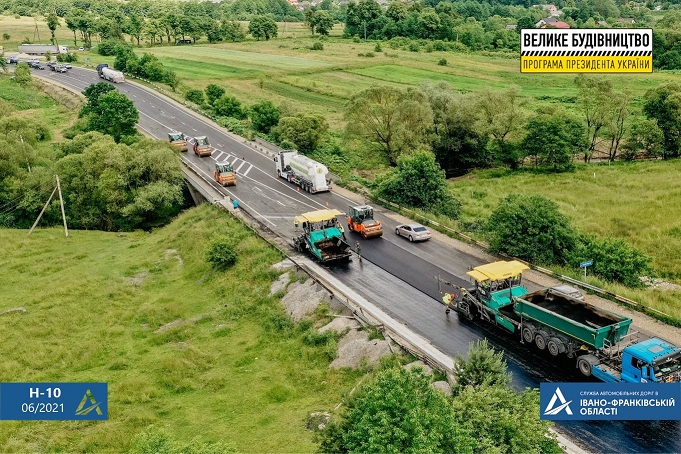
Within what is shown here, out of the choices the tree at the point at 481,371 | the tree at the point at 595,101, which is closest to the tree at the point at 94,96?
the tree at the point at 595,101

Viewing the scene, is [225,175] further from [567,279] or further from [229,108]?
[567,279]

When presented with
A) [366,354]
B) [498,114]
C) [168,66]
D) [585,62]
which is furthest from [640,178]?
[168,66]

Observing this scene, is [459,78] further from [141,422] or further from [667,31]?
[141,422]

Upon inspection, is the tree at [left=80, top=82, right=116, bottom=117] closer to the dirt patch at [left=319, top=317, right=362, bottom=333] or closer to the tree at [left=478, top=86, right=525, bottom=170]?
the tree at [left=478, top=86, right=525, bottom=170]

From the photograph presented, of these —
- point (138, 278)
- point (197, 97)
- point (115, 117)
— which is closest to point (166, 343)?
point (138, 278)

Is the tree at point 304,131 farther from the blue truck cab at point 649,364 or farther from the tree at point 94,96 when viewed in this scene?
the blue truck cab at point 649,364
